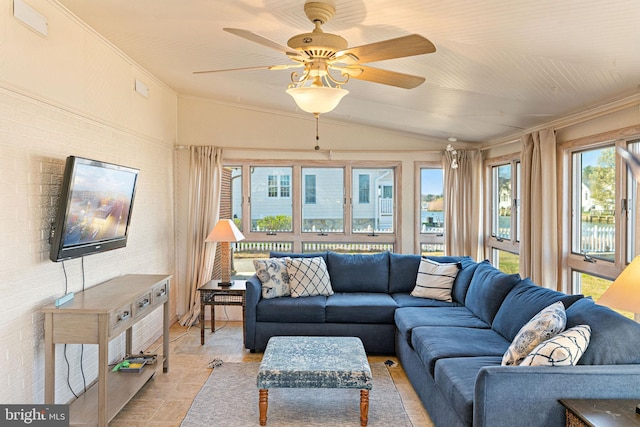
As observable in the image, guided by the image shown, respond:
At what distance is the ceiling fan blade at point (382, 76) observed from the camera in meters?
2.28

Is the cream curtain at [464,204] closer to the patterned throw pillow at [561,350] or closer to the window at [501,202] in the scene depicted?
the window at [501,202]

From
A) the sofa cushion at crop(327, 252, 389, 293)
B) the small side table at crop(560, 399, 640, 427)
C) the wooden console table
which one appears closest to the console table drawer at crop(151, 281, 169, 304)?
the wooden console table

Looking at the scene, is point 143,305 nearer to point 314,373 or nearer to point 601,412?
point 314,373

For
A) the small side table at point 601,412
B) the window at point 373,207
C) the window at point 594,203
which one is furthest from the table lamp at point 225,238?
the small side table at point 601,412

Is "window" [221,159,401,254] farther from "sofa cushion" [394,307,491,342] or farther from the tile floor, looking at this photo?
"sofa cushion" [394,307,491,342]

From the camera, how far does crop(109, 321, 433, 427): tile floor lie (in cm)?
307

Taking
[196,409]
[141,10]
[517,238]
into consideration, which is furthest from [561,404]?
[141,10]

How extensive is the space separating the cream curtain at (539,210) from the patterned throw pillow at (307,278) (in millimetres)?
2027

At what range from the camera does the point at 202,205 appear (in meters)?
5.46

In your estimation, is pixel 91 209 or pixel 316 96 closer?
pixel 316 96

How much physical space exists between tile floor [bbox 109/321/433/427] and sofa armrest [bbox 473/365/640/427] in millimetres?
984

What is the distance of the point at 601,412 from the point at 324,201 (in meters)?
4.19

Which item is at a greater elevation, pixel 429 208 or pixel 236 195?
pixel 236 195

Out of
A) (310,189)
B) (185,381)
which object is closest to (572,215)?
(310,189)
